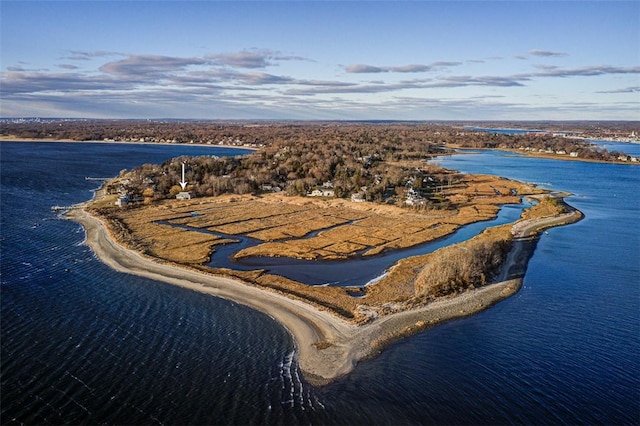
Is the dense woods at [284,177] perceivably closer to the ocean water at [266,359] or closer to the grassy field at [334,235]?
the grassy field at [334,235]

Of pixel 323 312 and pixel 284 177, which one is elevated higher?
pixel 284 177

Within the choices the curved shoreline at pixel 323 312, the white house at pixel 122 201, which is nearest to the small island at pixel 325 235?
the curved shoreline at pixel 323 312

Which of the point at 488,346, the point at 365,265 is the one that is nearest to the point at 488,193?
the point at 365,265

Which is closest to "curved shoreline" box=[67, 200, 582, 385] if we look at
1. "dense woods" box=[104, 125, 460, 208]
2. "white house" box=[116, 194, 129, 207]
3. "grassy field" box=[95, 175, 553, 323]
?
"grassy field" box=[95, 175, 553, 323]

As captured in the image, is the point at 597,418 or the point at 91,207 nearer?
the point at 597,418

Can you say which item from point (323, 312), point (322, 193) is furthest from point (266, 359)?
point (322, 193)

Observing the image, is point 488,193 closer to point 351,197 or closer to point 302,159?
point 351,197

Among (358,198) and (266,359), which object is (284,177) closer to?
(358,198)
